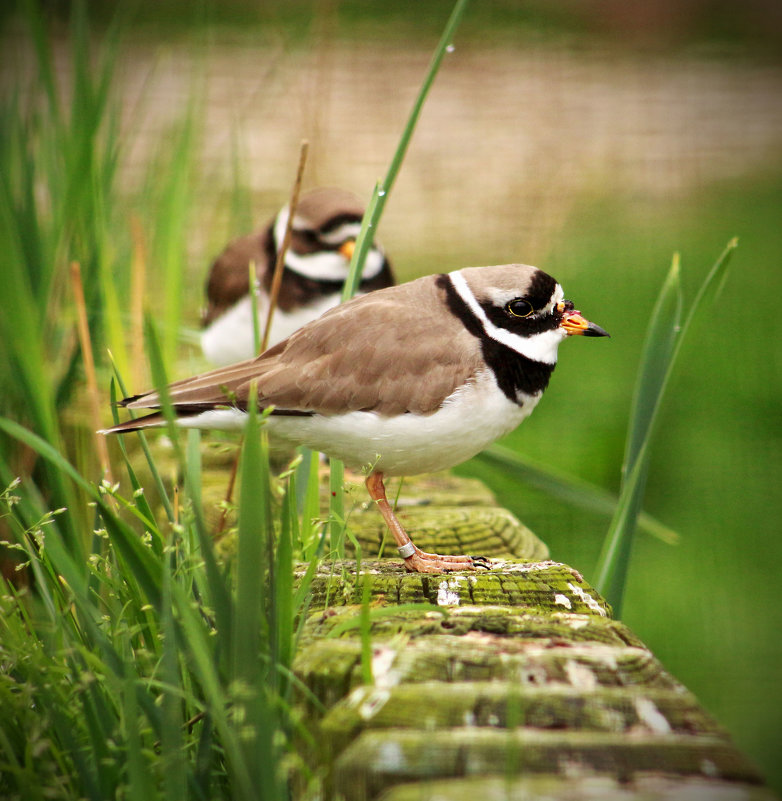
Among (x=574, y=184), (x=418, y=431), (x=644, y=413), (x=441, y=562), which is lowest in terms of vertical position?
(x=441, y=562)

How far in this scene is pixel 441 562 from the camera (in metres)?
1.94

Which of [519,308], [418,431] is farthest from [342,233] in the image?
[418,431]

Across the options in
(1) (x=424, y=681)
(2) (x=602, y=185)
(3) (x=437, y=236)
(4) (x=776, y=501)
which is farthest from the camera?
(2) (x=602, y=185)

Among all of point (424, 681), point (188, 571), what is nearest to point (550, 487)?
point (188, 571)

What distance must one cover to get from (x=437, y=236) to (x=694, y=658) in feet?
10.7

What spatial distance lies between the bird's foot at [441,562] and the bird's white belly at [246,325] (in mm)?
1478

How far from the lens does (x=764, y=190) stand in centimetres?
604

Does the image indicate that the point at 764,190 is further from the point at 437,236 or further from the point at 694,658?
the point at 694,658

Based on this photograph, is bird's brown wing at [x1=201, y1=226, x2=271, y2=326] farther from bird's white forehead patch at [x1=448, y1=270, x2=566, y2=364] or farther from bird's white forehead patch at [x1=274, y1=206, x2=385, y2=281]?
bird's white forehead patch at [x1=448, y1=270, x2=566, y2=364]

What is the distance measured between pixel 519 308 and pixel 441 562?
20.3 inches

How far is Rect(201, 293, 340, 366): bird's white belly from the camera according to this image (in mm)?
3309

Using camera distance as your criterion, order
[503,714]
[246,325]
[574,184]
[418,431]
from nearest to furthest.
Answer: [503,714] < [418,431] < [246,325] < [574,184]

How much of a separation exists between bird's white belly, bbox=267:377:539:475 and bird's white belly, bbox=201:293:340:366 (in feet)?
4.54

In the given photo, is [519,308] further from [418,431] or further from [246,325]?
[246,325]
